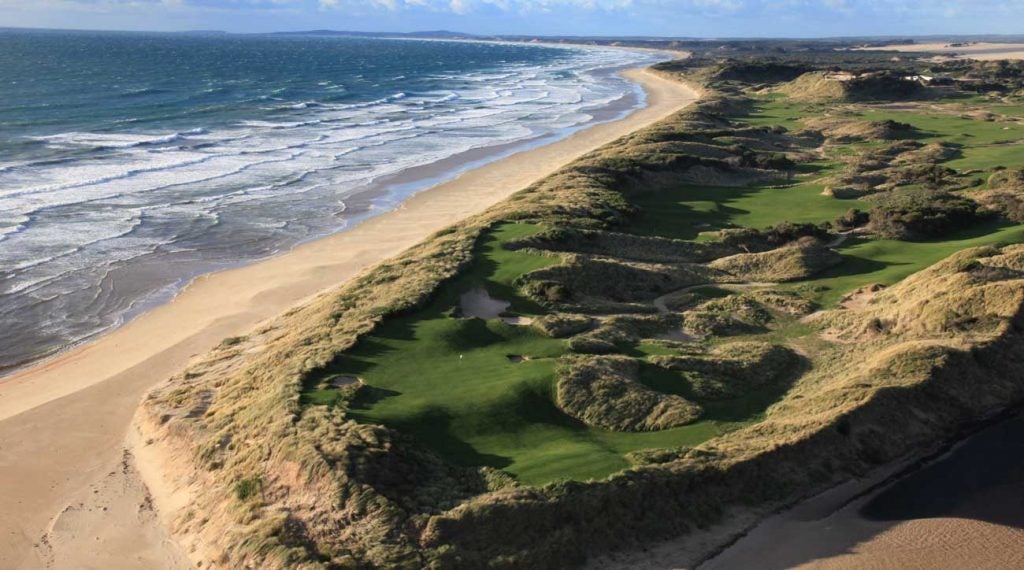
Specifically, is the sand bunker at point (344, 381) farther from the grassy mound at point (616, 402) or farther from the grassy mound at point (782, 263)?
the grassy mound at point (782, 263)

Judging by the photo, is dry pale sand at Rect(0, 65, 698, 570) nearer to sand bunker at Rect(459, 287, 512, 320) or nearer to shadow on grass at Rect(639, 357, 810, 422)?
sand bunker at Rect(459, 287, 512, 320)

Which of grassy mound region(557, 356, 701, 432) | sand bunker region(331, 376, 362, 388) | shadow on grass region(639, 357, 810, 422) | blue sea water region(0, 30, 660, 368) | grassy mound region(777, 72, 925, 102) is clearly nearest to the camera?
grassy mound region(557, 356, 701, 432)

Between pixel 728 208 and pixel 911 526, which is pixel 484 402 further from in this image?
pixel 728 208

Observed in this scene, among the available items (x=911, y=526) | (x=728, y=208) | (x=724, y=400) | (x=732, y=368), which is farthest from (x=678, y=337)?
(x=728, y=208)

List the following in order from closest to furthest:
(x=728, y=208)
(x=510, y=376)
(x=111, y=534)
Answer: (x=111, y=534)
(x=510, y=376)
(x=728, y=208)

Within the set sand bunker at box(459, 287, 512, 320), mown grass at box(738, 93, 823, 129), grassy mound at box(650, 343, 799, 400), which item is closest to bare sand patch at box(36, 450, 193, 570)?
sand bunker at box(459, 287, 512, 320)
